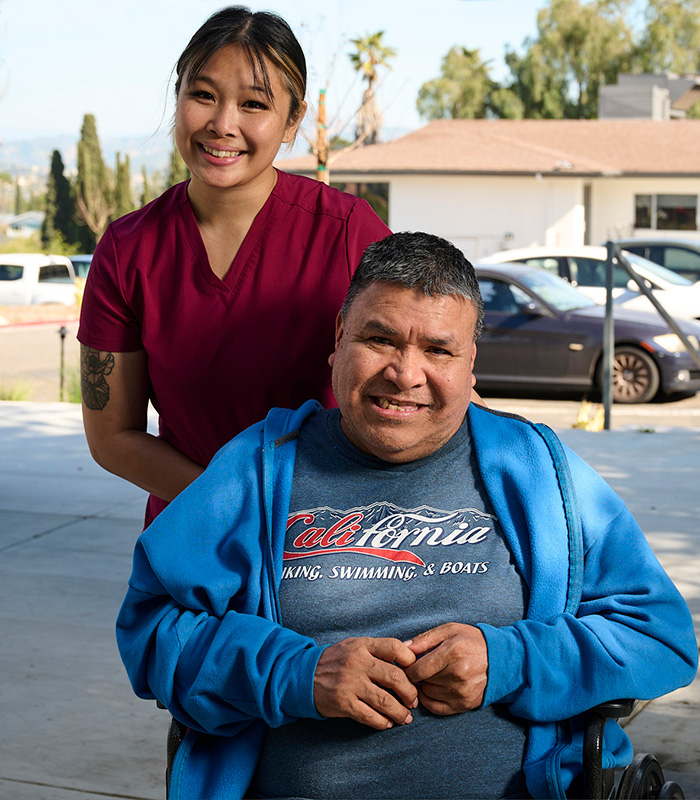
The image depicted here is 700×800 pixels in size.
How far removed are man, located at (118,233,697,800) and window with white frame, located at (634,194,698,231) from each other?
30.9 meters

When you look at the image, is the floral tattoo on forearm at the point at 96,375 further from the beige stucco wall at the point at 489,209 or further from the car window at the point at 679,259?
the beige stucco wall at the point at 489,209

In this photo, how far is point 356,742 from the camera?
2002mm

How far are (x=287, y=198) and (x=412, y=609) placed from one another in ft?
3.10

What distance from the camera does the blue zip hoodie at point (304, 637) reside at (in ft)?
6.42

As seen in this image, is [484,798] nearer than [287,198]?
Yes

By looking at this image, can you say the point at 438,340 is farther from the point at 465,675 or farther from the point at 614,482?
the point at 614,482

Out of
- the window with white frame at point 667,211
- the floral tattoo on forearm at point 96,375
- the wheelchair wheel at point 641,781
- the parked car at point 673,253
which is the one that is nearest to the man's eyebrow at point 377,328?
the floral tattoo on forearm at point 96,375

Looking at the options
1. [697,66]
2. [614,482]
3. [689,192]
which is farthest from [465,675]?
[697,66]

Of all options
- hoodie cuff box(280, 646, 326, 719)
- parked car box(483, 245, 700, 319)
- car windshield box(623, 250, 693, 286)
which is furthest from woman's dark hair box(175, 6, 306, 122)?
car windshield box(623, 250, 693, 286)

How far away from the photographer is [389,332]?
207 centimetres

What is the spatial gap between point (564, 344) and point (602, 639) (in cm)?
923

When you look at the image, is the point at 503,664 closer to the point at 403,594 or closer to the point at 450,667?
the point at 450,667

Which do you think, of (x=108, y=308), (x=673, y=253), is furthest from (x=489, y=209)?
(x=108, y=308)

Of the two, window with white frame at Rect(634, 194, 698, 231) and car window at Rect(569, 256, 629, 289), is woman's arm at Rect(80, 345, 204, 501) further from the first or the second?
window with white frame at Rect(634, 194, 698, 231)
